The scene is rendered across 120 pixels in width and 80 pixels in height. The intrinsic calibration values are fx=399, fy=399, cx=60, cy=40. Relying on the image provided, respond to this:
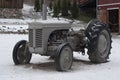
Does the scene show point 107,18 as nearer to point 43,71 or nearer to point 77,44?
point 77,44

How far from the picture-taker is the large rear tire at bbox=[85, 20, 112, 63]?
12.6m

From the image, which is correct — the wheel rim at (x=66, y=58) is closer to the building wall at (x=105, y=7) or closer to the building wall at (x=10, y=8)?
the building wall at (x=105, y=7)

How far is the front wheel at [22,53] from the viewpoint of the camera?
40.6 ft

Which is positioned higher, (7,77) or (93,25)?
(93,25)

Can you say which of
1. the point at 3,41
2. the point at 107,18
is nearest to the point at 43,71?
the point at 3,41

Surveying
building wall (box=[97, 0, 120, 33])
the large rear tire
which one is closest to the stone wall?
building wall (box=[97, 0, 120, 33])

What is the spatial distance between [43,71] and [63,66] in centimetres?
58

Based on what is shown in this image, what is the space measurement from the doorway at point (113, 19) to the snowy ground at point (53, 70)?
15.1 meters

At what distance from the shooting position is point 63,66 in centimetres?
1114

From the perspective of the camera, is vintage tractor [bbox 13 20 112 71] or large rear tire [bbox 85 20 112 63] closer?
vintage tractor [bbox 13 20 112 71]

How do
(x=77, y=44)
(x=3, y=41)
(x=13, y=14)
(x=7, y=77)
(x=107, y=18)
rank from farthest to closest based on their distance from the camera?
(x=13, y=14) < (x=107, y=18) < (x=3, y=41) < (x=77, y=44) < (x=7, y=77)

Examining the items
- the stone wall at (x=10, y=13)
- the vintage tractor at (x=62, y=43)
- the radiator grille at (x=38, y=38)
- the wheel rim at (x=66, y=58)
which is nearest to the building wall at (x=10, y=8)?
the stone wall at (x=10, y=13)

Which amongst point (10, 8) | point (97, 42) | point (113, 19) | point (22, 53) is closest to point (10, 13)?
point (10, 8)

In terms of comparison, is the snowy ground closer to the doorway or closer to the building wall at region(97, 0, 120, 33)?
the building wall at region(97, 0, 120, 33)
